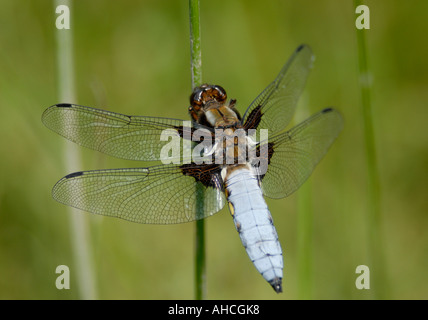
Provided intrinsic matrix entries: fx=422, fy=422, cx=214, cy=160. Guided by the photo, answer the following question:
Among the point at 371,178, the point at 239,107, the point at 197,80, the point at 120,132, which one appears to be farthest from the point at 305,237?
the point at 239,107

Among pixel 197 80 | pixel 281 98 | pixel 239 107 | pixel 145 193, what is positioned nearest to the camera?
pixel 197 80

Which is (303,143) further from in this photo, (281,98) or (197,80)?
(197,80)

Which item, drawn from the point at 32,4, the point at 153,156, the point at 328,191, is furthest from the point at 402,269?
the point at 32,4

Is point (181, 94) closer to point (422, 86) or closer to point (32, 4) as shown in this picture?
point (32, 4)

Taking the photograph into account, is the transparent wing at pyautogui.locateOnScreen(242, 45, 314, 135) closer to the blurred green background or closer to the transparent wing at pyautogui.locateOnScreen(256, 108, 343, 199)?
the transparent wing at pyautogui.locateOnScreen(256, 108, 343, 199)

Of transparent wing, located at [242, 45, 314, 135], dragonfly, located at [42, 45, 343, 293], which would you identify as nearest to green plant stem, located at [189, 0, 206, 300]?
dragonfly, located at [42, 45, 343, 293]

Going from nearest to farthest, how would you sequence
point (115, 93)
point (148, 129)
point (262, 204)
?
point (262, 204) → point (148, 129) → point (115, 93)

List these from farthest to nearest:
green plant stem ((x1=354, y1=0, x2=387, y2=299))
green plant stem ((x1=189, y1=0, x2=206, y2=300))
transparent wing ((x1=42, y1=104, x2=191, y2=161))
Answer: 1. transparent wing ((x1=42, y1=104, x2=191, y2=161))
2. green plant stem ((x1=354, y1=0, x2=387, y2=299))
3. green plant stem ((x1=189, y1=0, x2=206, y2=300))
